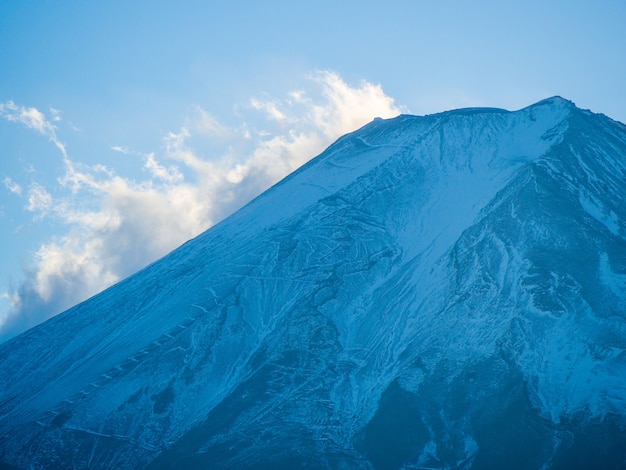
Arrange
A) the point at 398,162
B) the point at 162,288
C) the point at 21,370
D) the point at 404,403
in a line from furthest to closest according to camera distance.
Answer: the point at 398,162 → the point at 162,288 → the point at 21,370 → the point at 404,403

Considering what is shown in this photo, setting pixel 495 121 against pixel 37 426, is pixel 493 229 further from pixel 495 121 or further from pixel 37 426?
pixel 37 426

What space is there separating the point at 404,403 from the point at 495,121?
5243cm

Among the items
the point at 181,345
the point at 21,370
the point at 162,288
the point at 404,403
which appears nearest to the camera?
the point at 404,403

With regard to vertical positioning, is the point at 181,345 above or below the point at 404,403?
above

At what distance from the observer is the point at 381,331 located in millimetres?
76000

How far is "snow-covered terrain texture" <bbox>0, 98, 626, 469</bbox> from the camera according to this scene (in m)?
63.2

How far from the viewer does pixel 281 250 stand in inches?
3479

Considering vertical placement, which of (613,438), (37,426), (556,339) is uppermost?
(37,426)

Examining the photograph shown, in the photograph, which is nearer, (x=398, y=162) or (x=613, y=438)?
(x=613, y=438)

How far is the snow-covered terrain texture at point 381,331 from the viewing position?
6319 centimetres

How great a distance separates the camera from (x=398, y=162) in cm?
9856

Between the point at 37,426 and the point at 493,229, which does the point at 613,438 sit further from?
the point at 37,426

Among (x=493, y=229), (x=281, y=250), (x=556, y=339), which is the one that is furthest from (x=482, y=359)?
(x=281, y=250)

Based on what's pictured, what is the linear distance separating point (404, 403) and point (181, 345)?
1017 inches
